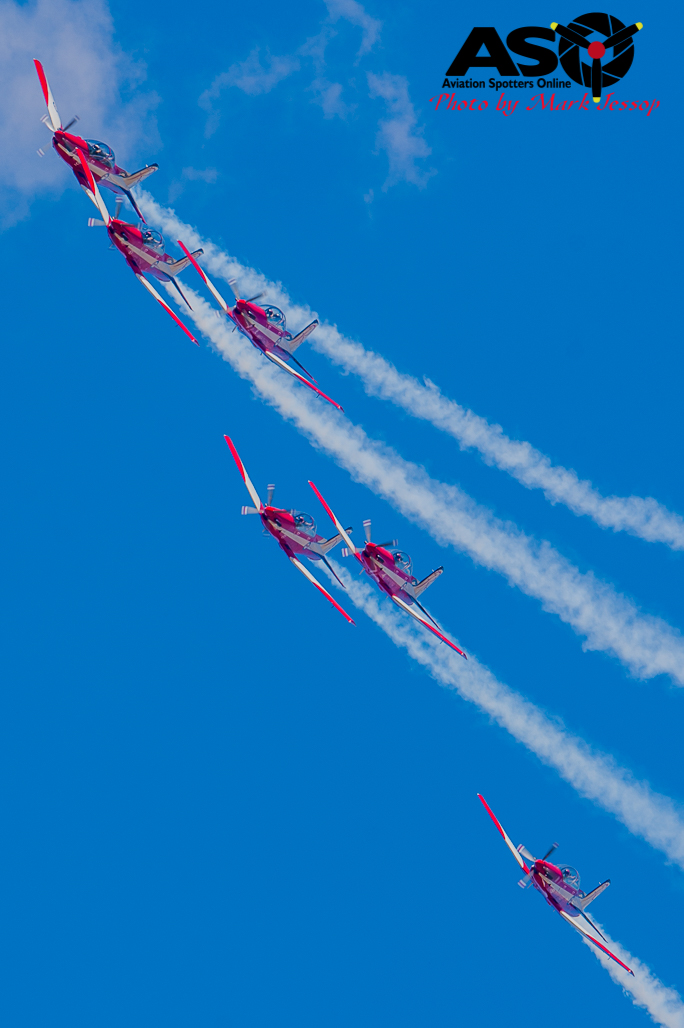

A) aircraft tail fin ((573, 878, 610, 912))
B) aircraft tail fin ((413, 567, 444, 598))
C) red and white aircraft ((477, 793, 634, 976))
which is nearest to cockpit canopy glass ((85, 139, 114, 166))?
aircraft tail fin ((413, 567, 444, 598))

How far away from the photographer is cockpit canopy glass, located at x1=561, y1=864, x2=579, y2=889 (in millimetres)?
65750

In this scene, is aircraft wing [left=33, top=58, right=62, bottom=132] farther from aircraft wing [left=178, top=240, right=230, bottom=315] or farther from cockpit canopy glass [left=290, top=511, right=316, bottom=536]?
cockpit canopy glass [left=290, top=511, right=316, bottom=536]

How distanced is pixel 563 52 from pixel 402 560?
130 feet

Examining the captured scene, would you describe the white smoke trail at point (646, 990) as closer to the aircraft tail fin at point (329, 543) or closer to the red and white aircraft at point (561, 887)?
the red and white aircraft at point (561, 887)

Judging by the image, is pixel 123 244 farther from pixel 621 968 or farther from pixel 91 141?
pixel 621 968

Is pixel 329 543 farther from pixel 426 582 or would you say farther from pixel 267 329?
pixel 267 329

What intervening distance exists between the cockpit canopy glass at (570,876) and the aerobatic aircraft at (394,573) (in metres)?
16.2

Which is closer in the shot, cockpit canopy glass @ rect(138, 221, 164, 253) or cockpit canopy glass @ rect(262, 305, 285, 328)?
cockpit canopy glass @ rect(138, 221, 164, 253)

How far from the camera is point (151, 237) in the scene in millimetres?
64750

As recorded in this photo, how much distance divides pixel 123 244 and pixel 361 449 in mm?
20780

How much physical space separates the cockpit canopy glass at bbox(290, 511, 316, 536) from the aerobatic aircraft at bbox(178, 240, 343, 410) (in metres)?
7.62

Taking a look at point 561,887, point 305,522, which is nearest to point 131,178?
point 305,522

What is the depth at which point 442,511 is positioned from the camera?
226ft

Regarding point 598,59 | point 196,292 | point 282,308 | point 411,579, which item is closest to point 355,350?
point 282,308
